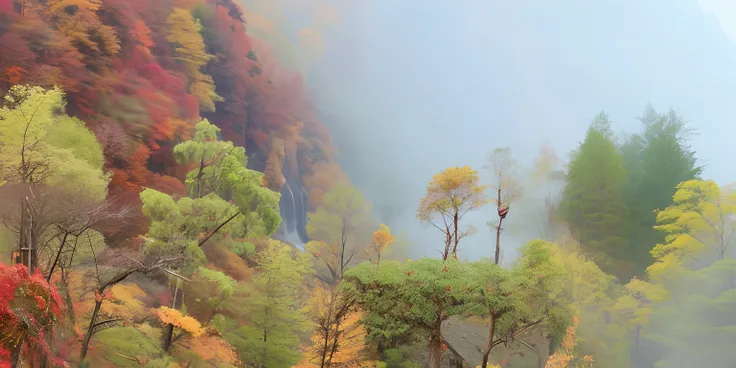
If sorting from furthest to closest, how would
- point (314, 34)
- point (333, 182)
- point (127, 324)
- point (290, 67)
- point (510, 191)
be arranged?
point (314, 34) → point (290, 67) → point (333, 182) → point (510, 191) → point (127, 324)

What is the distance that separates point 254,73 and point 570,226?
21.9 m

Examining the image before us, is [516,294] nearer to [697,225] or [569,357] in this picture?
[569,357]

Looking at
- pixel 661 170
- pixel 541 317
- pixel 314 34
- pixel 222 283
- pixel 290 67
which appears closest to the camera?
pixel 222 283

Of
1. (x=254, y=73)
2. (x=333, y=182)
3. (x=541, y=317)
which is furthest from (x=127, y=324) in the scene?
(x=333, y=182)

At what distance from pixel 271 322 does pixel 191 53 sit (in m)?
16.3

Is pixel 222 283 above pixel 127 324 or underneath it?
above

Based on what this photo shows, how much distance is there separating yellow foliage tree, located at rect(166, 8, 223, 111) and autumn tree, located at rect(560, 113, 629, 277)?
20621mm

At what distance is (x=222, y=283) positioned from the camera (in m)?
11.6

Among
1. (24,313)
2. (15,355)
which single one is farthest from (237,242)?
(24,313)

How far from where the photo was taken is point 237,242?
1488 centimetres

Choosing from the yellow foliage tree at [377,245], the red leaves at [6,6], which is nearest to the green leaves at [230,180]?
the red leaves at [6,6]

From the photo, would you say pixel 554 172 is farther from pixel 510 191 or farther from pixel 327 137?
pixel 327 137

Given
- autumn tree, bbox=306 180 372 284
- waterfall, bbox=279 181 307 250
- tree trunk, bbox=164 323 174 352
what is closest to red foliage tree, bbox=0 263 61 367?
tree trunk, bbox=164 323 174 352

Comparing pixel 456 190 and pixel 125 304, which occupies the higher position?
pixel 456 190
